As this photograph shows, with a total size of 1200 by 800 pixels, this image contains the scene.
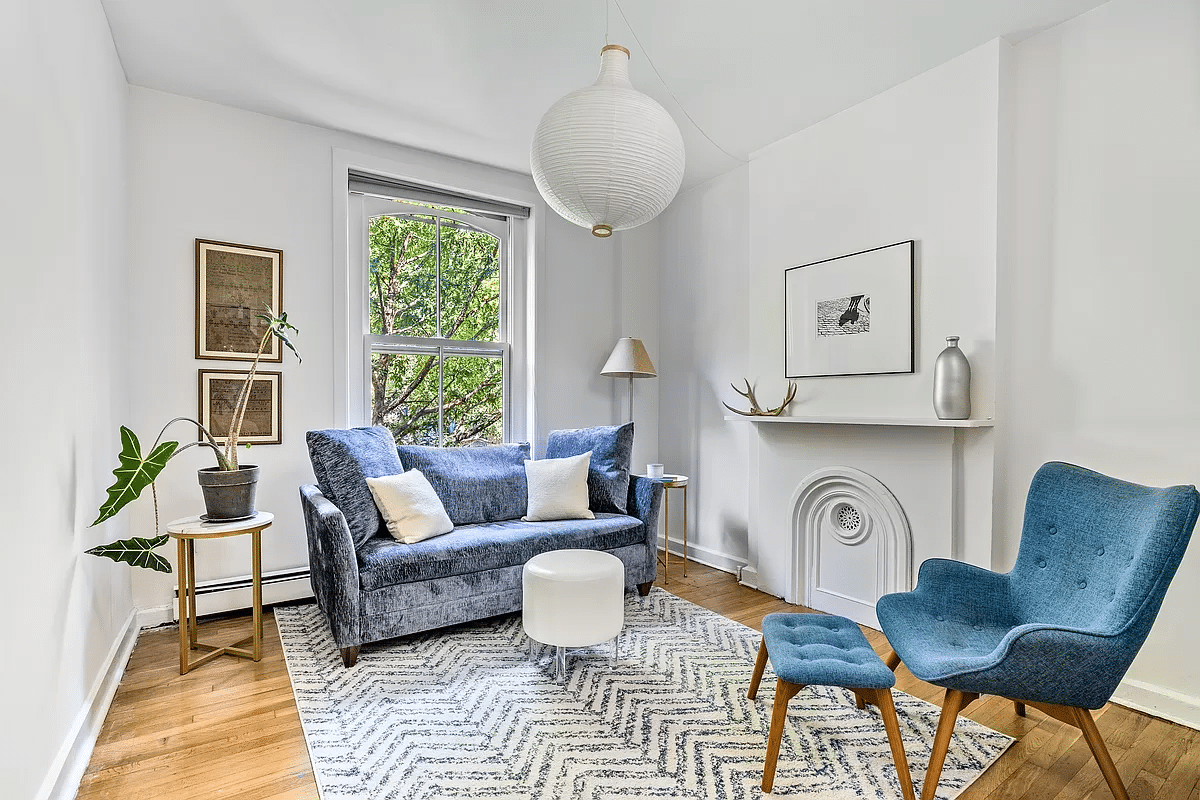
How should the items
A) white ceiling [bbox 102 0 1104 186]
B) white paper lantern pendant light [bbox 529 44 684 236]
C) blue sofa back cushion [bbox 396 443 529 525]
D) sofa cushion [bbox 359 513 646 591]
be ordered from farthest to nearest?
blue sofa back cushion [bbox 396 443 529 525] → sofa cushion [bbox 359 513 646 591] → white ceiling [bbox 102 0 1104 186] → white paper lantern pendant light [bbox 529 44 684 236]

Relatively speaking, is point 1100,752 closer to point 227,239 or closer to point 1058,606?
point 1058,606

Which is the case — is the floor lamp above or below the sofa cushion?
above

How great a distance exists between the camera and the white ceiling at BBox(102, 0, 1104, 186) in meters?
2.31

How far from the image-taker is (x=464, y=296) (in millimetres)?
3889

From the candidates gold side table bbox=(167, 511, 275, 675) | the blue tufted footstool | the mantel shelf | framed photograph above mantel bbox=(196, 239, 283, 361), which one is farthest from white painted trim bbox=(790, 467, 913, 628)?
framed photograph above mantel bbox=(196, 239, 283, 361)

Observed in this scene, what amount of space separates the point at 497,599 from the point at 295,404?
1.55 meters

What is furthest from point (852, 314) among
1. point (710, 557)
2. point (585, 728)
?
point (585, 728)

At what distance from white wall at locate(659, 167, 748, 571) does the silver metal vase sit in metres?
1.09

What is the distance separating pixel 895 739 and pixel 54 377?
2552 mm

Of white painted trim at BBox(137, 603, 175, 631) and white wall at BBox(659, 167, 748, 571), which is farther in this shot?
white wall at BBox(659, 167, 748, 571)

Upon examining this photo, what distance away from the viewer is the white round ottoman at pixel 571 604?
2314mm

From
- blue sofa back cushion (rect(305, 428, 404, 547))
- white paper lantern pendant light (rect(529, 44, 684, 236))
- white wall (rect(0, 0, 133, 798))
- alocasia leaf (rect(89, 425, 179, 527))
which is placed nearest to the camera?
white wall (rect(0, 0, 133, 798))

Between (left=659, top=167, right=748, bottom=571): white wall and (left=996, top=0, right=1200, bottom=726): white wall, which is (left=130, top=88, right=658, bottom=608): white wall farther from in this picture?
(left=996, top=0, right=1200, bottom=726): white wall

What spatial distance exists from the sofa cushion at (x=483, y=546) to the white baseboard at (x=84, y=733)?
90cm
